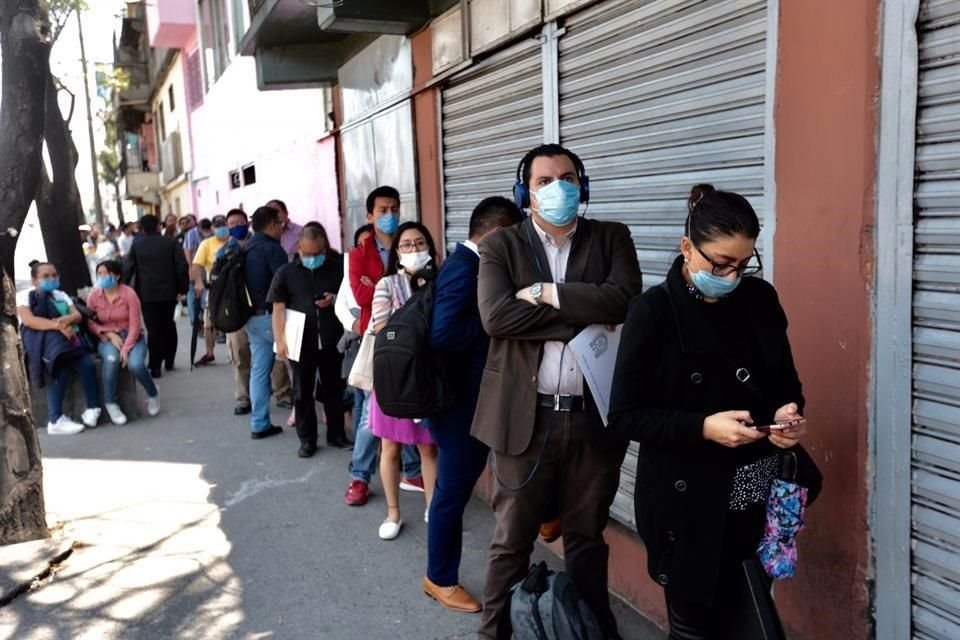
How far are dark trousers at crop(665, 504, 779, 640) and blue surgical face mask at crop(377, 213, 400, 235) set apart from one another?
10.7 feet

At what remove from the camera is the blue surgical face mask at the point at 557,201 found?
297 centimetres

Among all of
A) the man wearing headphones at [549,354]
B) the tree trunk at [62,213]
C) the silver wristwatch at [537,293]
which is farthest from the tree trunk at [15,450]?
the tree trunk at [62,213]

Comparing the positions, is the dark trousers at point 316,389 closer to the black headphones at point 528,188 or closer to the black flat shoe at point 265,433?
the black flat shoe at point 265,433

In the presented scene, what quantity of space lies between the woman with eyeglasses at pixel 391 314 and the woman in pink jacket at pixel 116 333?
4325mm

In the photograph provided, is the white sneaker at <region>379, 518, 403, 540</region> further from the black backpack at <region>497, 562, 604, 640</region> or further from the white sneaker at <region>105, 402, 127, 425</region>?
the white sneaker at <region>105, 402, 127, 425</region>

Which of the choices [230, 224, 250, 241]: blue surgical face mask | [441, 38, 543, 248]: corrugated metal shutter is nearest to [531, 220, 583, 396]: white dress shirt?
[441, 38, 543, 248]: corrugated metal shutter

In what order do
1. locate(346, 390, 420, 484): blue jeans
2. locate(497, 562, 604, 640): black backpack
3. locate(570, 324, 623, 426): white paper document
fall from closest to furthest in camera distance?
locate(497, 562, 604, 640): black backpack < locate(570, 324, 623, 426): white paper document < locate(346, 390, 420, 484): blue jeans

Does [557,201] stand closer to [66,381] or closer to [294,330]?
[294,330]

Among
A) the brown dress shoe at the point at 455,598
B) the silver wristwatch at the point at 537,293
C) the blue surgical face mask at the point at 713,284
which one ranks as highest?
the blue surgical face mask at the point at 713,284

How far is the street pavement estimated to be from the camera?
12.4 feet

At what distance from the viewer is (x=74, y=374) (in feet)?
26.2

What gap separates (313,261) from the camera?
6098 mm

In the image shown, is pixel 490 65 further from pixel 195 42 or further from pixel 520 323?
pixel 195 42

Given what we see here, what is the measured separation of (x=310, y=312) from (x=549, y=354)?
3.45 m
